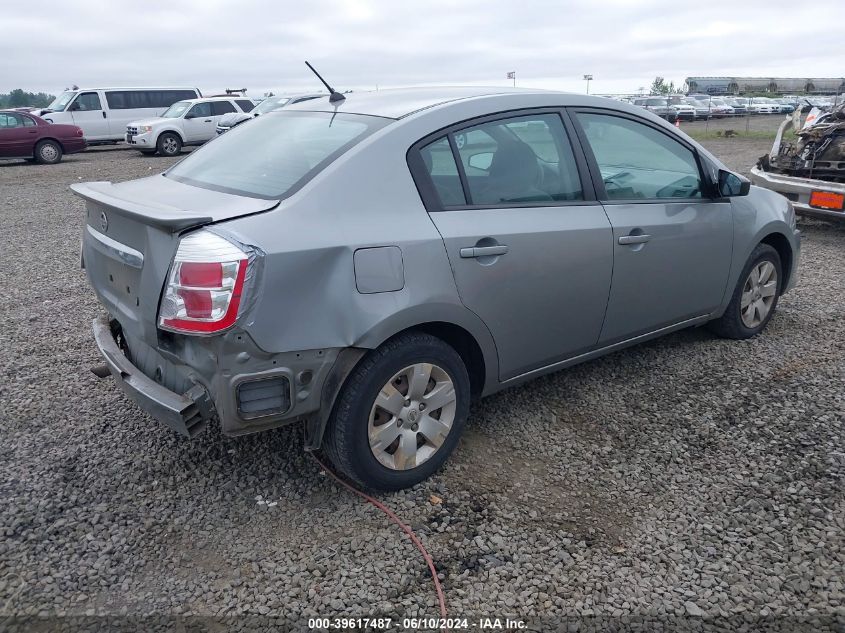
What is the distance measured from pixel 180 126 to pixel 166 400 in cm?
1961

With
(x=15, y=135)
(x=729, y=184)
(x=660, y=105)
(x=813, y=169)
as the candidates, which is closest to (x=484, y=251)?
(x=729, y=184)

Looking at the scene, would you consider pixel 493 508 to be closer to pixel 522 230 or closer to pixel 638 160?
pixel 522 230

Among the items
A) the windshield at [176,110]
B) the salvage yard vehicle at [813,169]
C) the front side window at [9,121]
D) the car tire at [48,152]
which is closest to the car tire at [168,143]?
the windshield at [176,110]

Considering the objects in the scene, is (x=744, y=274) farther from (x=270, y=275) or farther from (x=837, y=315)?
(x=270, y=275)

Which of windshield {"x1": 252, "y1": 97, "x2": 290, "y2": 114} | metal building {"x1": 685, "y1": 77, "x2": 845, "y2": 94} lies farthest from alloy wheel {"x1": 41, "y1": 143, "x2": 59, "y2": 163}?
metal building {"x1": 685, "y1": 77, "x2": 845, "y2": 94}

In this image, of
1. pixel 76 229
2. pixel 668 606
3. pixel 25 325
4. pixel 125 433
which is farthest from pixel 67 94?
pixel 668 606

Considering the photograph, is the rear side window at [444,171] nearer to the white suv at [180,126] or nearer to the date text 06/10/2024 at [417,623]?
the date text 06/10/2024 at [417,623]

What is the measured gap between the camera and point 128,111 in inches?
896

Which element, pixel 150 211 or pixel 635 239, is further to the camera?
pixel 635 239

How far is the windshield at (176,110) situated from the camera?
20.7m

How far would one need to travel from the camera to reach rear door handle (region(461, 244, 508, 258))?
2990mm

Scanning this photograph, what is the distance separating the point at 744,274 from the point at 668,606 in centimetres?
271

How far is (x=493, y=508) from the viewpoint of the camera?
2971mm

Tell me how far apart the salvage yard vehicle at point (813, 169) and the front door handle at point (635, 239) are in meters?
4.85
